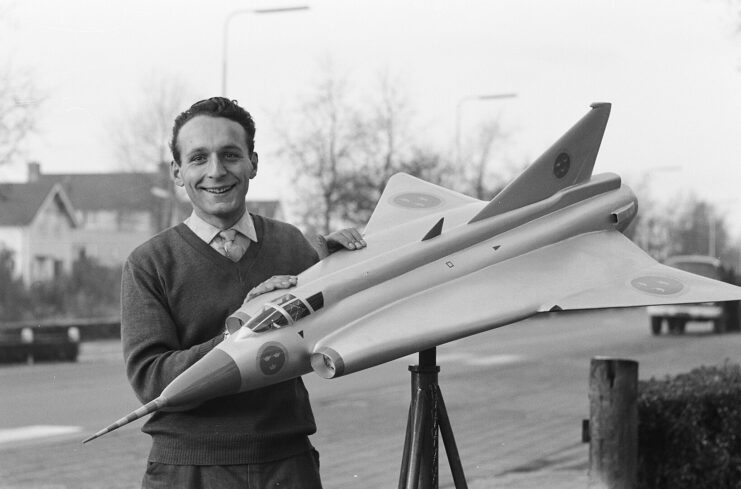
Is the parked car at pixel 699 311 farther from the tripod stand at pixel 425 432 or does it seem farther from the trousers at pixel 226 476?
the trousers at pixel 226 476

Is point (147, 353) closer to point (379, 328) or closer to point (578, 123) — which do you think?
point (379, 328)

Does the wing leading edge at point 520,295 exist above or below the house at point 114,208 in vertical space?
above

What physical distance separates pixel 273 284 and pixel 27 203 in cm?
3144

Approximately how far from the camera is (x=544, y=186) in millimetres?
3463

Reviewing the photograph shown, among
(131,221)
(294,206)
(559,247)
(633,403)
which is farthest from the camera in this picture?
(131,221)

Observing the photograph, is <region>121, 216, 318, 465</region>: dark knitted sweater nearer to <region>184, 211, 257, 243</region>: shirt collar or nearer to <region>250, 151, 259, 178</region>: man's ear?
<region>184, 211, 257, 243</region>: shirt collar

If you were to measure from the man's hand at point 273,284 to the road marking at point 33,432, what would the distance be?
7390 mm

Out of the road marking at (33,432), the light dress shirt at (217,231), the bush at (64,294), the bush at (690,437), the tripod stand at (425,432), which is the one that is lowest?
the bush at (64,294)

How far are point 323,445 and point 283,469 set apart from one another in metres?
6.07

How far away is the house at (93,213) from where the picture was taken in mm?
29172

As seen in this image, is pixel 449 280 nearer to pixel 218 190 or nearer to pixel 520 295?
pixel 520 295

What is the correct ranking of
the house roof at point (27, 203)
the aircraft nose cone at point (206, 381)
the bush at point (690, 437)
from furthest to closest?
the house roof at point (27, 203) → the bush at point (690, 437) → the aircraft nose cone at point (206, 381)

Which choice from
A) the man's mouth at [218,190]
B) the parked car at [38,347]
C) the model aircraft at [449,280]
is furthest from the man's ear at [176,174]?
the parked car at [38,347]

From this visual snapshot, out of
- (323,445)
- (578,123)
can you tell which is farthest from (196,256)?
(323,445)
